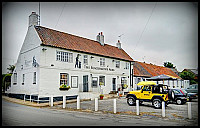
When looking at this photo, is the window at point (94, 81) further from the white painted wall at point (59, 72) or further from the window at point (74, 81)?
the window at point (74, 81)

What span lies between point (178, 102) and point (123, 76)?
12335mm

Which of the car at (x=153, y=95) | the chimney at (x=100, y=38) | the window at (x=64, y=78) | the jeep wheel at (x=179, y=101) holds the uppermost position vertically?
the chimney at (x=100, y=38)

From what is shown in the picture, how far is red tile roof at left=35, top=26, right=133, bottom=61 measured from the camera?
779 inches

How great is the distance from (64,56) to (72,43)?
105 inches

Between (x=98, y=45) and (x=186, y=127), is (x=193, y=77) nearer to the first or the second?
(x=98, y=45)

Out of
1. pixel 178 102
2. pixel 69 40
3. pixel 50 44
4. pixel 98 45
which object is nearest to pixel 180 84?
pixel 98 45

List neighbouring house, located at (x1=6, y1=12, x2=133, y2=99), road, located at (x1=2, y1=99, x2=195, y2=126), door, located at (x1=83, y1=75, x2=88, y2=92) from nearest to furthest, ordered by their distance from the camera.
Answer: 1. road, located at (x1=2, y1=99, x2=195, y2=126)
2. neighbouring house, located at (x1=6, y1=12, x2=133, y2=99)
3. door, located at (x1=83, y1=75, x2=88, y2=92)

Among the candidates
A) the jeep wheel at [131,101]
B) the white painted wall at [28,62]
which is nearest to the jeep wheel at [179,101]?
the jeep wheel at [131,101]

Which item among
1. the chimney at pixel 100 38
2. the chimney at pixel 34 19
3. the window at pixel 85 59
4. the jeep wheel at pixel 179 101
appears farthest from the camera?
the chimney at pixel 100 38

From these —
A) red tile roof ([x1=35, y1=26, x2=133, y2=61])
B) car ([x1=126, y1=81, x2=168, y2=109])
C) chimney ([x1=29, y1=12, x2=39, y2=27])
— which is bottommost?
car ([x1=126, y1=81, x2=168, y2=109])

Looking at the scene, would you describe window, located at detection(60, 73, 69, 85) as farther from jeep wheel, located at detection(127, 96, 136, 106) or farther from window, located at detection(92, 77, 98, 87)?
jeep wheel, located at detection(127, 96, 136, 106)

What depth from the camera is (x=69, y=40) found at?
2266cm

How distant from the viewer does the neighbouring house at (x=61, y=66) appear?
18.5 meters

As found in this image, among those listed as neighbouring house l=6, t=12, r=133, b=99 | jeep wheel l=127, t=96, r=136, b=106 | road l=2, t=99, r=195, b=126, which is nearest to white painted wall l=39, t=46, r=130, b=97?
neighbouring house l=6, t=12, r=133, b=99
